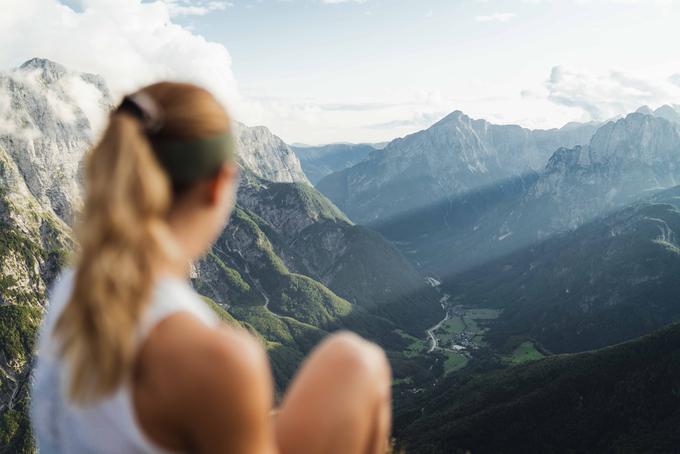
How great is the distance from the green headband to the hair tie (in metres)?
0.10

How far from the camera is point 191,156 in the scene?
350 centimetres

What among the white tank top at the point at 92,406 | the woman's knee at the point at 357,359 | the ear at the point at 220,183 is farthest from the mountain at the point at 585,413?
the ear at the point at 220,183

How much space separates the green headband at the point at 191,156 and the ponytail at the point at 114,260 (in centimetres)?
7

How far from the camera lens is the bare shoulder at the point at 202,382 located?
2.84m

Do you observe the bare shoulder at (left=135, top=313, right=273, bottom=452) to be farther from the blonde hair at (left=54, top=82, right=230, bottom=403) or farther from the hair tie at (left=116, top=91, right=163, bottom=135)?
the hair tie at (left=116, top=91, right=163, bottom=135)

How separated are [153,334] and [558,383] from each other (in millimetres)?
208848

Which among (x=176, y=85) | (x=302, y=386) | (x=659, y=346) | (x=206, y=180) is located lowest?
(x=659, y=346)

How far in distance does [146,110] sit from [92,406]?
71.6 inches

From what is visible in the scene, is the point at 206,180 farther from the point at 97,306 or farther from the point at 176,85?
the point at 97,306

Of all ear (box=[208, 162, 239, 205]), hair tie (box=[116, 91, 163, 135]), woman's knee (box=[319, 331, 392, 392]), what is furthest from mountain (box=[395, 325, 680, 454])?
hair tie (box=[116, 91, 163, 135])

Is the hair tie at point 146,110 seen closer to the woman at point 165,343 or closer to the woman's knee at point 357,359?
the woman at point 165,343

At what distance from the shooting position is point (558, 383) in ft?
623

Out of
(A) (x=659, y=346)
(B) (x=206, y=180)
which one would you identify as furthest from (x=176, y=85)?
(A) (x=659, y=346)

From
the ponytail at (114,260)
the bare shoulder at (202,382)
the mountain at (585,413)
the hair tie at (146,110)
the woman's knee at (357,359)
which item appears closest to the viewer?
the bare shoulder at (202,382)
